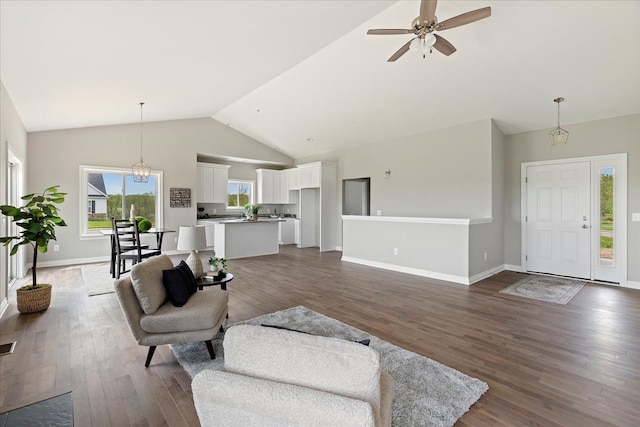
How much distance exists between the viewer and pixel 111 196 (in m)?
6.98

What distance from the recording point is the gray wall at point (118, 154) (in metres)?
6.12

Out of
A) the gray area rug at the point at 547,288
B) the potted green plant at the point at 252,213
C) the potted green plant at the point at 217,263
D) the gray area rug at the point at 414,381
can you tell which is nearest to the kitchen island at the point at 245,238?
the potted green plant at the point at 252,213

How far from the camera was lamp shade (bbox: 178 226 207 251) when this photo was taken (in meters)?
3.22

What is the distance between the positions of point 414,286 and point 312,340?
406 centimetres

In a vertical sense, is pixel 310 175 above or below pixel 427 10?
below

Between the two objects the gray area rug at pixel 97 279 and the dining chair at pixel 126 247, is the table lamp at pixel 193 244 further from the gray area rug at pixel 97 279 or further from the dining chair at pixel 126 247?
the dining chair at pixel 126 247

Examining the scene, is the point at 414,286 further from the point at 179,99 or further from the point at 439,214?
the point at 179,99

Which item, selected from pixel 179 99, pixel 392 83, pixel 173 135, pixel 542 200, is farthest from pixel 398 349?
pixel 173 135

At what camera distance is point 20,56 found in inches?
117

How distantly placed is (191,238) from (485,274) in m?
4.93

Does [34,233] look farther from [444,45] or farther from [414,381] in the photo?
[444,45]

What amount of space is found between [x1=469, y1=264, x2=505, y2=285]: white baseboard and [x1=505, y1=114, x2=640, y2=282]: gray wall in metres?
0.34

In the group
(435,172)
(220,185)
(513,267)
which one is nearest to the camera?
(513,267)

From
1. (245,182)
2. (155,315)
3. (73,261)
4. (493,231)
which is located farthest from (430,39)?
(245,182)
